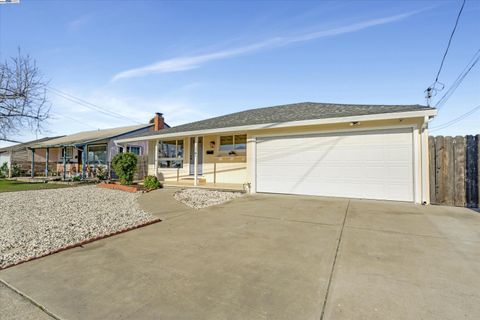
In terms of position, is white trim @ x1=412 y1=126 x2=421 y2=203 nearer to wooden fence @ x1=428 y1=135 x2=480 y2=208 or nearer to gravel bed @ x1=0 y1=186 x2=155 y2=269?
wooden fence @ x1=428 y1=135 x2=480 y2=208

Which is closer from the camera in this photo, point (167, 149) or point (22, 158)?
point (167, 149)

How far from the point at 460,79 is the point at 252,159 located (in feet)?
37.2

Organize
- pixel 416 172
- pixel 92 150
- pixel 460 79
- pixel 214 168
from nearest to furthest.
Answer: pixel 416 172 < pixel 460 79 < pixel 214 168 < pixel 92 150

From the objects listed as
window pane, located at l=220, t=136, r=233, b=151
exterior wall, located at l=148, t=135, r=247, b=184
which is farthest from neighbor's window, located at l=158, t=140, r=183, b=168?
window pane, located at l=220, t=136, r=233, b=151

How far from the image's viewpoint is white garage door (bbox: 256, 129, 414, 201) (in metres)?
7.20

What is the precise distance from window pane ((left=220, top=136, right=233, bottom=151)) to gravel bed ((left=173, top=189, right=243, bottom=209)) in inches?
119

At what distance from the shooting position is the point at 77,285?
8.38ft

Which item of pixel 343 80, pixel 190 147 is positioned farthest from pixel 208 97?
pixel 343 80

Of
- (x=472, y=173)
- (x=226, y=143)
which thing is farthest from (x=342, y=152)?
(x=226, y=143)

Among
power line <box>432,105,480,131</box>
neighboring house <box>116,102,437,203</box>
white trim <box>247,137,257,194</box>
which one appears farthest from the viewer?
power line <box>432,105,480,131</box>

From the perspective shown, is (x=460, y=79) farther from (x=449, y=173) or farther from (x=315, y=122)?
(x=315, y=122)

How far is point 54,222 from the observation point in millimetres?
5215

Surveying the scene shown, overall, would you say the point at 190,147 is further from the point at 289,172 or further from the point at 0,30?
the point at 0,30

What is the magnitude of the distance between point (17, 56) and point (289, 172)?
41.3 ft
